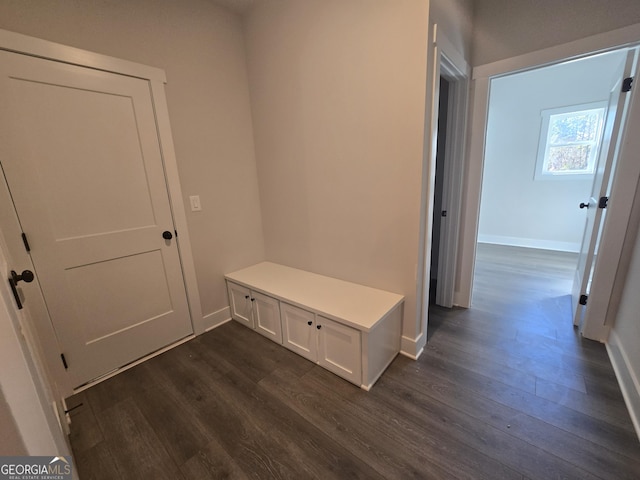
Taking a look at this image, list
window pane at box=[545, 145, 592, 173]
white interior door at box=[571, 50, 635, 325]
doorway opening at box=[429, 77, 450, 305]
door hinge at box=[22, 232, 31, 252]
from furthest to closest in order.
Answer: window pane at box=[545, 145, 592, 173] → doorway opening at box=[429, 77, 450, 305] → white interior door at box=[571, 50, 635, 325] → door hinge at box=[22, 232, 31, 252]

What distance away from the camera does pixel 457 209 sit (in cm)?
243

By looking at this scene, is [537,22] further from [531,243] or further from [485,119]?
[531,243]

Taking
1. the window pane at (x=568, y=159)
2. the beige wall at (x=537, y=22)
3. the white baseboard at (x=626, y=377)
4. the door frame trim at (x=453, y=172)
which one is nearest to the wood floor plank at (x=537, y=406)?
the white baseboard at (x=626, y=377)

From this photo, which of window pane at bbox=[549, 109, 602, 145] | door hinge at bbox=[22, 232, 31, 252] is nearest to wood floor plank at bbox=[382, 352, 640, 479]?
door hinge at bbox=[22, 232, 31, 252]

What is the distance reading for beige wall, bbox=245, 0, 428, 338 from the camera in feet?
5.33

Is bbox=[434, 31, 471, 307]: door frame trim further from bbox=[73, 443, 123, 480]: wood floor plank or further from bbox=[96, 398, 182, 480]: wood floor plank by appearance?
bbox=[73, 443, 123, 480]: wood floor plank

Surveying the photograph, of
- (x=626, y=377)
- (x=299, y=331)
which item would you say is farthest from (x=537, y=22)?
(x=299, y=331)

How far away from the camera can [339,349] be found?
176 cm

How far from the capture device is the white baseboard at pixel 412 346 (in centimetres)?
195

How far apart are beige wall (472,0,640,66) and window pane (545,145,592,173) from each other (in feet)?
11.1

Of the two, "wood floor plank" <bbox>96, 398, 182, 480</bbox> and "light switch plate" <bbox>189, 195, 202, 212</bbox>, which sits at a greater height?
"light switch plate" <bbox>189, 195, 202, 212</bbox>

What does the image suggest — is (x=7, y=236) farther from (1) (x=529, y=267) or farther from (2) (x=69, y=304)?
(1) (x=529, y=267)

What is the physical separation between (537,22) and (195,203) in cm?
294

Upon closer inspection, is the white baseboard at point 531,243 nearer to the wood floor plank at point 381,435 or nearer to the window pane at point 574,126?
the window pane at point 574,126
